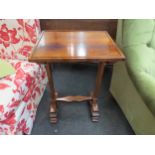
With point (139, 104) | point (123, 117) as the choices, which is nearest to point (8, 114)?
point (139, 104)

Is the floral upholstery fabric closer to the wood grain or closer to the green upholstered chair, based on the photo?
the wood grain

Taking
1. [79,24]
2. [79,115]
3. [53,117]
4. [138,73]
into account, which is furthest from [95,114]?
[79,24]

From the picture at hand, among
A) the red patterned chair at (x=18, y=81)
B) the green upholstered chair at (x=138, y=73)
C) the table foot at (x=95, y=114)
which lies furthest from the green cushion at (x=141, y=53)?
the red patterned chair at (x=18, y=81)

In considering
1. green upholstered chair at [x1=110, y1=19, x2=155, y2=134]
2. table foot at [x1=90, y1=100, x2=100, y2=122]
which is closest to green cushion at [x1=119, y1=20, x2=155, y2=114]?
green upholstered chair at [x1=110, y1=19, x2=155, y2=134]

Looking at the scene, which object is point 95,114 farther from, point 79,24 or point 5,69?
point 79,24

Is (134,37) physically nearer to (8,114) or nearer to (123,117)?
(123,117)

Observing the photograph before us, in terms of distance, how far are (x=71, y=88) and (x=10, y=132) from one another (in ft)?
2.72

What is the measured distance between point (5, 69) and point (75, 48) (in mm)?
485

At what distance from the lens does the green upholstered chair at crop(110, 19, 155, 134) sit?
34.9 inches

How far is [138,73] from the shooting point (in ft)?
3.08

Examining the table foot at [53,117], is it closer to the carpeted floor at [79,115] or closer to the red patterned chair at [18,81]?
the carpeted floor at [79,115]

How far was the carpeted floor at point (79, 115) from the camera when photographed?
4.35 feet

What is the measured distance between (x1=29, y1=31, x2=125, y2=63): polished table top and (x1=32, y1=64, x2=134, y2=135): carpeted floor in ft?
2.05

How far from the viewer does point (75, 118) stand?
1434 mm
